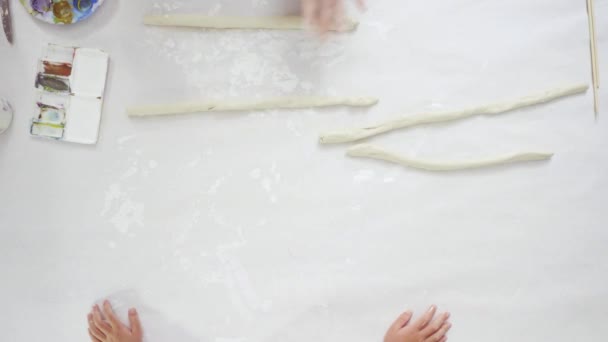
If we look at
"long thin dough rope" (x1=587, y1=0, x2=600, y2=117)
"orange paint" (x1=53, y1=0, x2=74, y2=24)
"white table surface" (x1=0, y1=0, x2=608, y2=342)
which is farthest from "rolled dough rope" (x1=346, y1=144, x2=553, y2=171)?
"orange paint" (x1=53, y1=0, x2=74, y2=24)

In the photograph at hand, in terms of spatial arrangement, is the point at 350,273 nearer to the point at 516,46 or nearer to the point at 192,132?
the point at 192,132

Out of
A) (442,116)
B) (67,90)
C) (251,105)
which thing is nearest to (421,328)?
(442,116)

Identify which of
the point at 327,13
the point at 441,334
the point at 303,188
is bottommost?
the point at 441,334

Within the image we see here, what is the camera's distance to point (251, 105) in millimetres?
1386

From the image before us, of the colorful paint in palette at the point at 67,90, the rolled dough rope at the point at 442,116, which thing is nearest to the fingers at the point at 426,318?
the rolled dough rope at the point at 442,116

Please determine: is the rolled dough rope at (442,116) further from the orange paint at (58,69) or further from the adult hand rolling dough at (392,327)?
the orange paint at (58,69)

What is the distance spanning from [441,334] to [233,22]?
1018mm

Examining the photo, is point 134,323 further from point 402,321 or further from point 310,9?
point 310,9

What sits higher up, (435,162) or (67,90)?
(67,90)

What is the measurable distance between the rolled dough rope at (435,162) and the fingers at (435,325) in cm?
41

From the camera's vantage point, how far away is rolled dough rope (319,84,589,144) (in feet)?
4.61

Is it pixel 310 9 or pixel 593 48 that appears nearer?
pixel 310 9

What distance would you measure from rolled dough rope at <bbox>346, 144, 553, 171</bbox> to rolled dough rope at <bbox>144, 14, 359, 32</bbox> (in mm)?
332

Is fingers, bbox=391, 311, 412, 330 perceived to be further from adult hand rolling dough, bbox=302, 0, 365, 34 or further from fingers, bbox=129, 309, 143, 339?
adult hand rolling dough, bbox=302, 0, 365, 34
